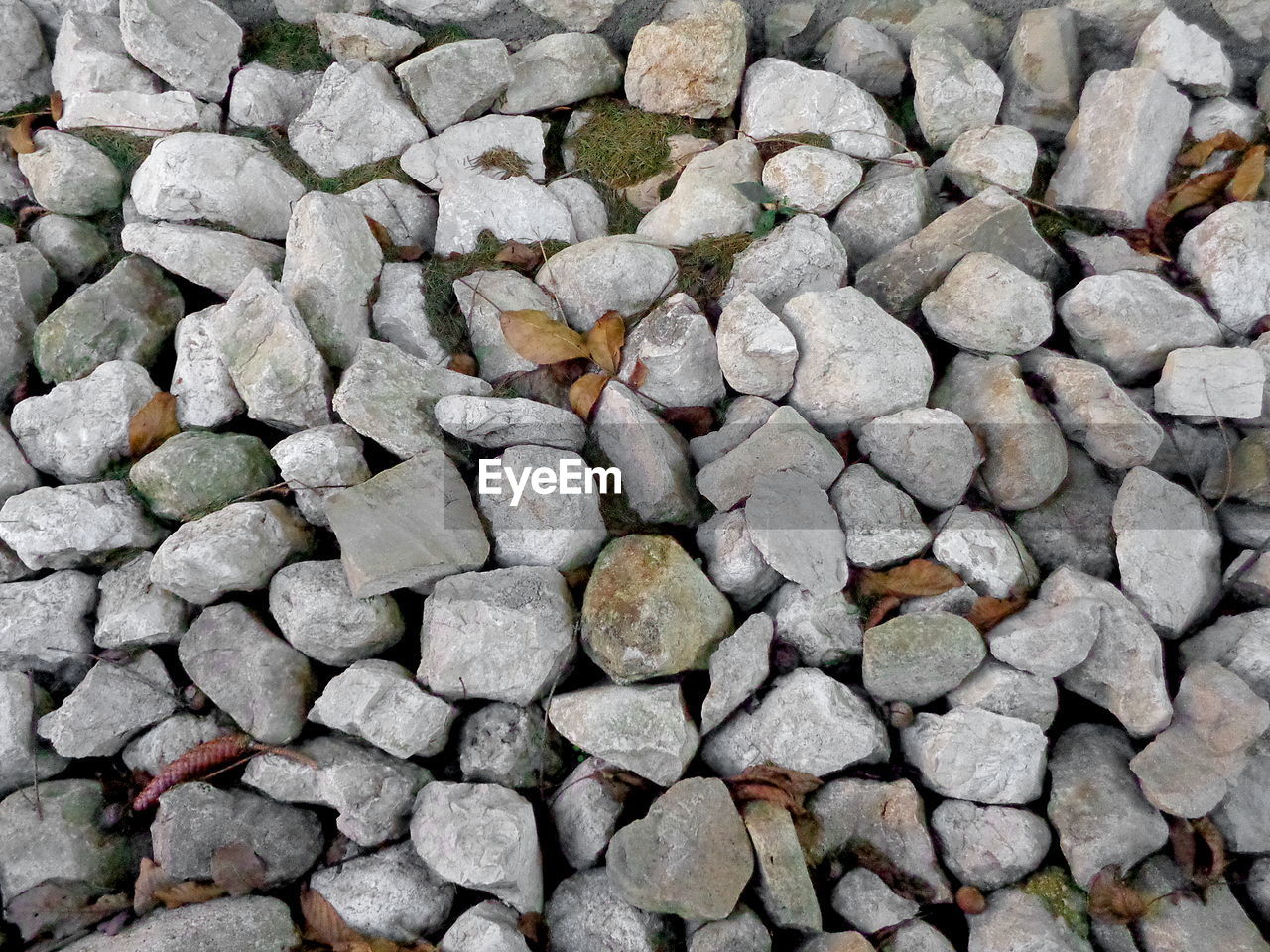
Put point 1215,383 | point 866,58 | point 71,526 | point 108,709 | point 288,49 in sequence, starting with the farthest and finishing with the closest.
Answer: point 288,49 → point 866,58 → point 1215,383 → point 71,526 → point 108,709

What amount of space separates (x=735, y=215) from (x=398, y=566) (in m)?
1.49

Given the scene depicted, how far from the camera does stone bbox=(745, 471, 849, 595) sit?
7.16ft

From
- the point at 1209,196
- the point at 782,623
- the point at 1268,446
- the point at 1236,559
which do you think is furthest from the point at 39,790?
the point at 1209,196

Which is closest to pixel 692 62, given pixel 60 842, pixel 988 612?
pixel 988 612

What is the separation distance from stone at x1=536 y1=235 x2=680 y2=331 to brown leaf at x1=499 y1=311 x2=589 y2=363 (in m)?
0.15

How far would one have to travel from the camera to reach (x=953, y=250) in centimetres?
259

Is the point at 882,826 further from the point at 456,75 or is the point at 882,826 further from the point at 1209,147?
the point at 456,75

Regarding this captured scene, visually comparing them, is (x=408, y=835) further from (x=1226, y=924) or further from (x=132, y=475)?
(x=1226, y=924)

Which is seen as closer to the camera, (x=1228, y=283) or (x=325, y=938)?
(x=325, y=938)

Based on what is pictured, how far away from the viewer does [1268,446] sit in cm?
232

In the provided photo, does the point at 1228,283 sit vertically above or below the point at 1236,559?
above

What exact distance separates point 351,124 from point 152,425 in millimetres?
1198

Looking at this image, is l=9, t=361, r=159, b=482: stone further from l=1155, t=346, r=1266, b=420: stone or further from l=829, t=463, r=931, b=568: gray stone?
l=1155, t=346, r=1266, b=420: stone

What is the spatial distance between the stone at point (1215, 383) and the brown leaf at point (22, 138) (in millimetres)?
3567
